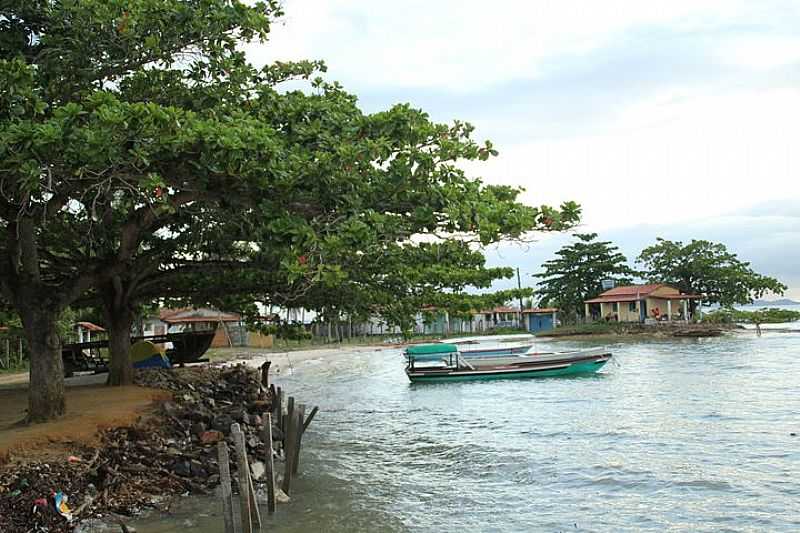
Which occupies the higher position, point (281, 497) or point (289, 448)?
point (289, 448)

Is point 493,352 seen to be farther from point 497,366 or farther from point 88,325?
point 88,325

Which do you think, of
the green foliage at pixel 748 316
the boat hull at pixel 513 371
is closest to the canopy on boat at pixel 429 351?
the boat hull at pixel 513 371

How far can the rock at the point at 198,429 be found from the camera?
13.0m

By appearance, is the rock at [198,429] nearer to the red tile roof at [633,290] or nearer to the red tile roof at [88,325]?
the red tile roof at [88,325]

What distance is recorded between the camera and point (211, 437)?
12.9 m

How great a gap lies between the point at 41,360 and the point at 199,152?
5243 mm

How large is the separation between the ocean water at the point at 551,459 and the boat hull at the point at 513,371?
1409mm

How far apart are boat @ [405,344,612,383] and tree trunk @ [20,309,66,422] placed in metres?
20.1

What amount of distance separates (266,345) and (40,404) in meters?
40.5

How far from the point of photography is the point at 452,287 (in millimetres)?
11617

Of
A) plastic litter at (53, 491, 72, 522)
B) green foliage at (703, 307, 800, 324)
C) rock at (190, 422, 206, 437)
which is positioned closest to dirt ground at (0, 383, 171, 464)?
rock at (190, 422, 206, 437)

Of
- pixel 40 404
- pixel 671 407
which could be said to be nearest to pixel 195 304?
pixel 40 404

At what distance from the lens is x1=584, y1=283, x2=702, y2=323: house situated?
59.7 meters

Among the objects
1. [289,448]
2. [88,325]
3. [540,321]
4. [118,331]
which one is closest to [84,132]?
[289,448]
